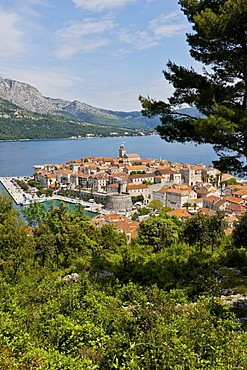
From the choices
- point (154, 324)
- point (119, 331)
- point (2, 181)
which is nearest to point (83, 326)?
point (119, 331)

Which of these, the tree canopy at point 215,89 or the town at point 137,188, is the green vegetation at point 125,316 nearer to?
the tree canopy at point 215,89

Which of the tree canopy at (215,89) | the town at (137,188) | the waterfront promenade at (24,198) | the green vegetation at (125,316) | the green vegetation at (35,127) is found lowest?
the waterfront promenade at (24,198)

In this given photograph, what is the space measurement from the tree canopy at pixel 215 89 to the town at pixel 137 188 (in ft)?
73.5

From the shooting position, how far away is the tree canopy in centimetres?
467

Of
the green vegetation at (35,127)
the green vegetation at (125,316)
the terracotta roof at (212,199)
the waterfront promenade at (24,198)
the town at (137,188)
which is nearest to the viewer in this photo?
the green vegetation at (125,316)

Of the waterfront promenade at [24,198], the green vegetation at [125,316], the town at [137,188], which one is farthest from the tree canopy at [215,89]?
the waterfront promenade at [24,198]

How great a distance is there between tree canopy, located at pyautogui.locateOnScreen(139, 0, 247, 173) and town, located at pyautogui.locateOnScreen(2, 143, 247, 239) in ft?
73.5

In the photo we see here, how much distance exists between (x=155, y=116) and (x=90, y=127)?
18361cm

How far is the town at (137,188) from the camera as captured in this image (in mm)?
39000

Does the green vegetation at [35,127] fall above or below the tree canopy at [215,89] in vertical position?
above

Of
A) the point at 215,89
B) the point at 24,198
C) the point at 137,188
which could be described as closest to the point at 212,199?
the point at 137,188

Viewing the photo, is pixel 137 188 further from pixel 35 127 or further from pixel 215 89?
pixel 35 127

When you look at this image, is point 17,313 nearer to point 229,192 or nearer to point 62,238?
point 62,238

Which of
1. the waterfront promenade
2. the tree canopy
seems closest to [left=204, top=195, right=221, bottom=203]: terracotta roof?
the waterfront promenade
